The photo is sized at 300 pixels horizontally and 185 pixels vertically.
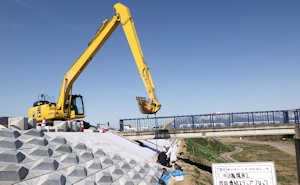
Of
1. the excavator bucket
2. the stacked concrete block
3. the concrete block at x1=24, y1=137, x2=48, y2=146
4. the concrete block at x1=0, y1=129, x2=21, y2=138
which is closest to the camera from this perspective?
the stacked concrete block

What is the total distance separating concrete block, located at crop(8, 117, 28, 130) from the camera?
26.2 feet

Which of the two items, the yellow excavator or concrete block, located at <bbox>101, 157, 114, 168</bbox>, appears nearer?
concrete block, located at <bbox>101, 157, 114, 168</bbox>

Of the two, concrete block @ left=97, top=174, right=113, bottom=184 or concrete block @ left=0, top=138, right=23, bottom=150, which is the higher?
concrete block @ left=0, top=138, right=23, bottom=150

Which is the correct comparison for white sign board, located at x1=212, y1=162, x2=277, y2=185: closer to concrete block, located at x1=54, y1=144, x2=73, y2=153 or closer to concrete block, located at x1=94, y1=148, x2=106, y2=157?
concrete block, located at x1=54, y1=144, x2=73, y2=153

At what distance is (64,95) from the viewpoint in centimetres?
1902

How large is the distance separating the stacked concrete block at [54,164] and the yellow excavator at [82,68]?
8808mm

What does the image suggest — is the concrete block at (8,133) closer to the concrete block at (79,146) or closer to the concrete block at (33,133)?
the concrete block at (33,133)

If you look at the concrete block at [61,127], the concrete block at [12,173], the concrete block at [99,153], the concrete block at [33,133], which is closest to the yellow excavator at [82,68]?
the concrete block at [61,127]

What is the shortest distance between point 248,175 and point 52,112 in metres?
17.3

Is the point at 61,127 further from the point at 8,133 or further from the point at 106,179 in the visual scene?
the point at 106,179

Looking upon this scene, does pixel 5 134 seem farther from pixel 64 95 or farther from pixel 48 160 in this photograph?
pixel 64 95

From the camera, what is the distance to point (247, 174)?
5098mm

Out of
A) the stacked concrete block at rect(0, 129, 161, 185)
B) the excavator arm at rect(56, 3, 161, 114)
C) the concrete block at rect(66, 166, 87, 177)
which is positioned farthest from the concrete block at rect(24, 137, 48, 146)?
the excavator arm at rect(56, 3, 161, 114)

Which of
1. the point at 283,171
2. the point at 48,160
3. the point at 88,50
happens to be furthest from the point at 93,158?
the point at 283,171
